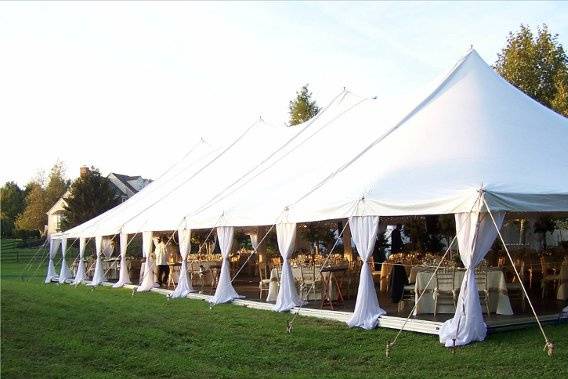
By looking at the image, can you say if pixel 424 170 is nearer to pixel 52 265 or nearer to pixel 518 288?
pixel 518 288

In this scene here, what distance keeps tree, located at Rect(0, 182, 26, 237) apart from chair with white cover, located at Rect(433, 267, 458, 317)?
160 ft

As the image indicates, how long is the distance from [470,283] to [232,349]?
3.19 m

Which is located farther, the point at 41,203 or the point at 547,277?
the point at 41,203

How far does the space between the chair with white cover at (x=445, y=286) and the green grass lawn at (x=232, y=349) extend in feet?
3.64

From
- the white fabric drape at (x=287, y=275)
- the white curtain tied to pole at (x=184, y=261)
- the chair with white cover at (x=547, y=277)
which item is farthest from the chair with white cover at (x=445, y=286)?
the white curtain tied to pole at (x=184, y=261)

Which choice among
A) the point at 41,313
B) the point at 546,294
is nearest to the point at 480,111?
the point at 546,294

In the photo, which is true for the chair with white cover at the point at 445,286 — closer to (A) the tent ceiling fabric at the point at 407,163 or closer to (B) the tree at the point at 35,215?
(A) the tent ceiling fabric at the point at 407,163

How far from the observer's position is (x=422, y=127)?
38.4 ft

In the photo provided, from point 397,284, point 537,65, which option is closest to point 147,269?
point 397,284

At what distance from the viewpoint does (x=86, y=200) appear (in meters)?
38.4

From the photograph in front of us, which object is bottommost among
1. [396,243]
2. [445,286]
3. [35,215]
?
[445,286]

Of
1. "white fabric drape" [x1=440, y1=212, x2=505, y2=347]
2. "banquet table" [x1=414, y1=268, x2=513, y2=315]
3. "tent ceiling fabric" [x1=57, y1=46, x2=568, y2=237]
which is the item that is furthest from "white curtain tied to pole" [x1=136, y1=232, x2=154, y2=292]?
"white fabric drape" [x1=440, y1=212, x2=505, y2=347]

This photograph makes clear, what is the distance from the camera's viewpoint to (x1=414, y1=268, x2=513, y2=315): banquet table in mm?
10250

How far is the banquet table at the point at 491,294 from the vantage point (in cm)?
1025
